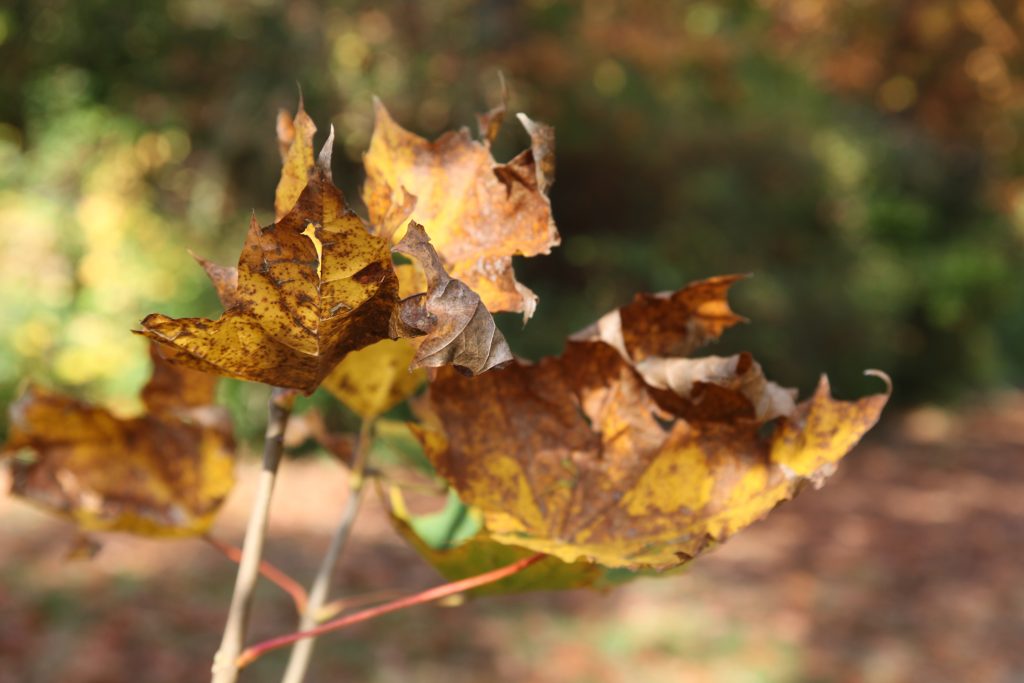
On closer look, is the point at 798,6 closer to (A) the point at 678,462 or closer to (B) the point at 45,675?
(B) the point at 45,675

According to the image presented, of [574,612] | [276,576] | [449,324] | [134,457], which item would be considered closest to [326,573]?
[276,576]

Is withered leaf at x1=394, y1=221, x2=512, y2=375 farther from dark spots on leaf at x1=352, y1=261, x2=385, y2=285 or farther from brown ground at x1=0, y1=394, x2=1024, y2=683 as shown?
brown ground at x1=0, y1=394, x2=1024, y2=683

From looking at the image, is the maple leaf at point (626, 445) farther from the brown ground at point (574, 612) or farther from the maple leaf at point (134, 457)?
the brown ground at point (574, 612)

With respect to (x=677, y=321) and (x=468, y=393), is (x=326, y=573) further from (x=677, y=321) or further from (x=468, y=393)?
(x=677, y=321)

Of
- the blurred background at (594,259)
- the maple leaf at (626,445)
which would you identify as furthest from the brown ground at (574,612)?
the maple leaf at (626,445)

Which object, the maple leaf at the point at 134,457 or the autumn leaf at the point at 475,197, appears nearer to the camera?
the autumn leaf at the point at 475,197

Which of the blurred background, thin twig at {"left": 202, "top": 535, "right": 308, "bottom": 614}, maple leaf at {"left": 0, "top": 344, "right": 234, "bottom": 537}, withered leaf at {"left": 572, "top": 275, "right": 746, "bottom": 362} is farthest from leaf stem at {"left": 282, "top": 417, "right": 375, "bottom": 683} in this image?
the blurred background
